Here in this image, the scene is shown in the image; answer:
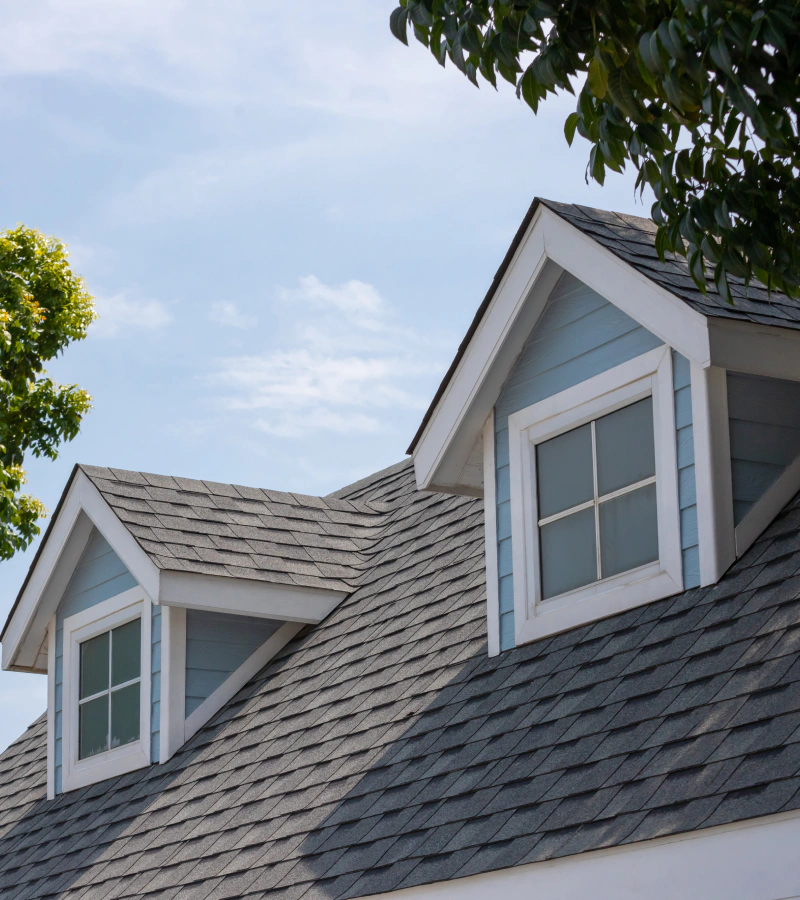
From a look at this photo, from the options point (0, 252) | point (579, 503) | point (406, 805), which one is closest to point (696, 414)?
point (579, 503)

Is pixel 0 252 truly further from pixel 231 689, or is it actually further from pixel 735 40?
pixel 735 40

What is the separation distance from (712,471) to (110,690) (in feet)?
16.5

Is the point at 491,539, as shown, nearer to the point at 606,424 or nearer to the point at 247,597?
the point at 606,424

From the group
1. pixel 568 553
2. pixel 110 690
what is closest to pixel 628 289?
pixel 568 553

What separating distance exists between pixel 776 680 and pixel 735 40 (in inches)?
84.4

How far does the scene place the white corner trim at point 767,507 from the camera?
549cm

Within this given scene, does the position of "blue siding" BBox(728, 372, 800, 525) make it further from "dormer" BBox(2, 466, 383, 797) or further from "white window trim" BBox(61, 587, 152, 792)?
"white window trim" BBox(61, 587, 152, 792)

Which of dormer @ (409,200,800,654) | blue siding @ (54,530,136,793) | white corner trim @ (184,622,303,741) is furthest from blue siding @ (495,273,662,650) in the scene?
blue siding @ (54,530,136,793)

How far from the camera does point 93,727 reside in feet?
29.7

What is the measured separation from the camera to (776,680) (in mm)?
4484

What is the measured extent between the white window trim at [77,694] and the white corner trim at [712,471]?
4.34 m

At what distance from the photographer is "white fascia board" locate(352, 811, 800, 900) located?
3.75 metres

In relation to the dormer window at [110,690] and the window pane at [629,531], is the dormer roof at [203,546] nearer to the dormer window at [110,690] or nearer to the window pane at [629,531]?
the dormer window at [110,690]

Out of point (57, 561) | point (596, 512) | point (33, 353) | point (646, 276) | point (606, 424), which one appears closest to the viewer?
point (646, 276)
